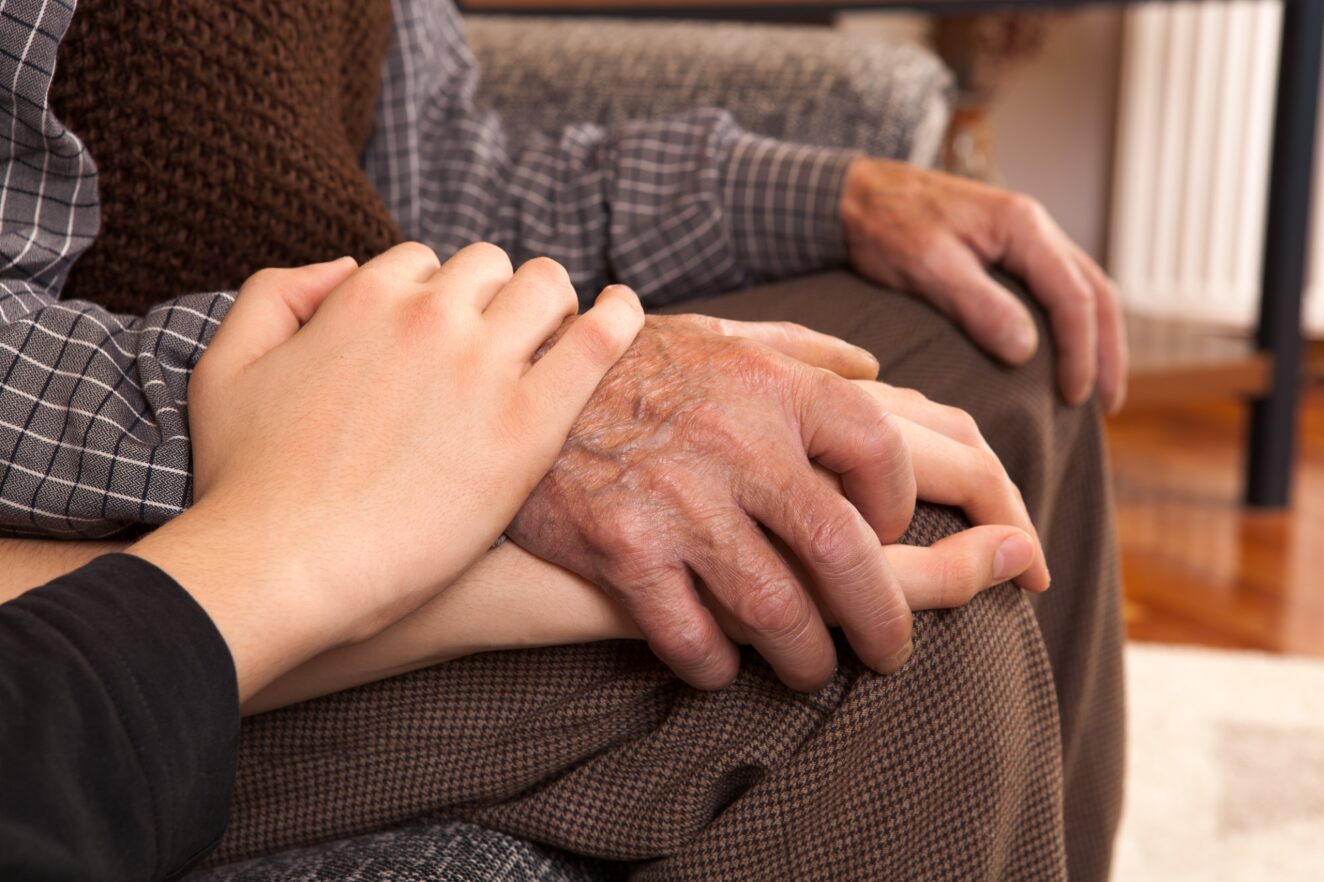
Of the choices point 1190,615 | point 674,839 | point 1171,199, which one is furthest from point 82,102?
point 1171,199

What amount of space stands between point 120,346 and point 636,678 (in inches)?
10.2

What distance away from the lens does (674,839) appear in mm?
456

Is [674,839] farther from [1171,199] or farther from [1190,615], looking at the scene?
[1171,199]

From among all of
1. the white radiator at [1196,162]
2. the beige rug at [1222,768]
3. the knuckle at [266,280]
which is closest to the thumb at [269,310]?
the knuckle at [266,280]

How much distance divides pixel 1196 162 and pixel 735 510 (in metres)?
2.84

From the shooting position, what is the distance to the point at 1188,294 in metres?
3.00

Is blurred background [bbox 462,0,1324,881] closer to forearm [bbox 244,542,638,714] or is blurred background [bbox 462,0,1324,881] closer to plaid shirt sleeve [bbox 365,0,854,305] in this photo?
plaid shirt sleeve [bbox 365,0,854,305]

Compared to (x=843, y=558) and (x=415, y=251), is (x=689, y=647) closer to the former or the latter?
(x=843, y=558)

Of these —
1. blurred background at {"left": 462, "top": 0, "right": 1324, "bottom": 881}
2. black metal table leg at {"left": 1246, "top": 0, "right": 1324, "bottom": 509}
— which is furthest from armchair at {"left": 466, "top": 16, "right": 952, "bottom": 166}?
black metal table leg at {"left": 1246, "top": 0, "right": 1324, "bottom": 509}

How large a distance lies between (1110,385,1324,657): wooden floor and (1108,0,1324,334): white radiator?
33 centimetres

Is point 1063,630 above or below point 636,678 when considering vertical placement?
below

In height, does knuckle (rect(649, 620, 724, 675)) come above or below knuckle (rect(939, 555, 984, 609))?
below

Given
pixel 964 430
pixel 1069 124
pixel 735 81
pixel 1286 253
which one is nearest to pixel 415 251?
pixel 964 430

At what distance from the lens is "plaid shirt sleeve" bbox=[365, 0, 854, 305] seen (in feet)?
3.00
